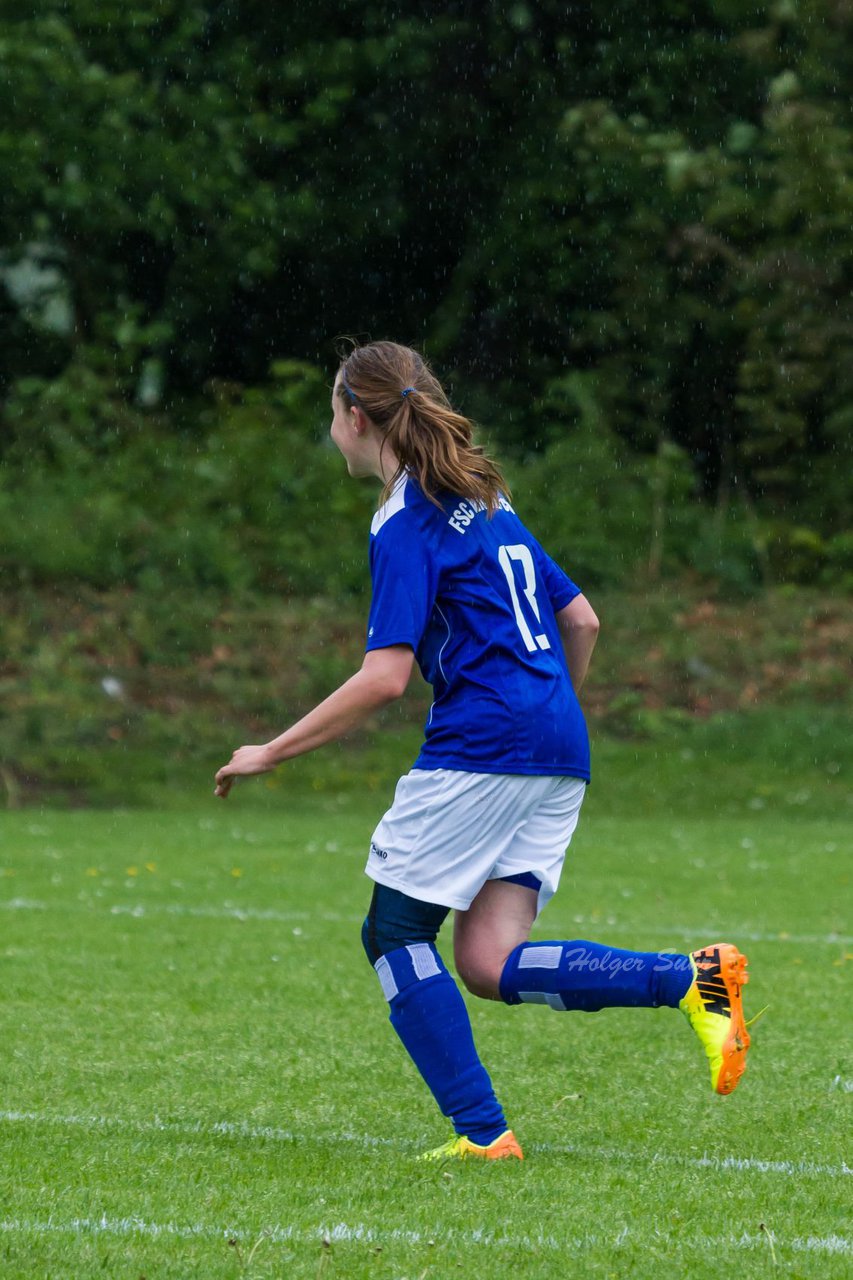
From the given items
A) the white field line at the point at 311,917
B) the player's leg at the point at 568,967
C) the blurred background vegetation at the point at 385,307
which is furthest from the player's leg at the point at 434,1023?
the blurred background vegetation at the point at 385,307

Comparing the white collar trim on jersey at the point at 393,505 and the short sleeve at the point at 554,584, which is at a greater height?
the white collar trim on jersey at the point at 393,505

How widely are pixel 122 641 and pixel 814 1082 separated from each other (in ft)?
49.8

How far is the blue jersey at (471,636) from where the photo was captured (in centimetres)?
450

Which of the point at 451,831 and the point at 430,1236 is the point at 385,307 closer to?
the point at 451,831

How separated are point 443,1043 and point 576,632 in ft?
3.76

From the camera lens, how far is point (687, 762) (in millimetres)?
18391

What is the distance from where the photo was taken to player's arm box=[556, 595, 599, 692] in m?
5.04

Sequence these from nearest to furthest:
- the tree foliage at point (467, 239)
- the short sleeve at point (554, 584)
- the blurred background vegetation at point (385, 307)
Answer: the short sleeve at point (554, 584)
the blurred background vegetation at point (385, 307)
the tree foliage at point (467, 239)

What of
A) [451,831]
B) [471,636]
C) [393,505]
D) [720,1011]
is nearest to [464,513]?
[393,505]

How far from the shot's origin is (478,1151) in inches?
178

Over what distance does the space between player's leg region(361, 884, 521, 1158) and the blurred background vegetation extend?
14130mm

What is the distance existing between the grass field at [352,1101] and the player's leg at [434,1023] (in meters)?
0.14

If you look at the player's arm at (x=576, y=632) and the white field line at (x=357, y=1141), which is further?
the player's arm at (x=576, y=632)

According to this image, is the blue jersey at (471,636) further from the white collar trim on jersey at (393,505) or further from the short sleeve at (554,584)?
the short sleeve at (554,584)
